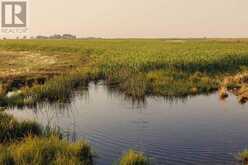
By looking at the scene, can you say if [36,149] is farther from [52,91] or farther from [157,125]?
[52,91]

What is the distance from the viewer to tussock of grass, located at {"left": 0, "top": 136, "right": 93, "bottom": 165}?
33.9 ft

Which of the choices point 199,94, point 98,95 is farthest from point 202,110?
point 98,95

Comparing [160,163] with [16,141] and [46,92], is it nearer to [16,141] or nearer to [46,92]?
[16,141]

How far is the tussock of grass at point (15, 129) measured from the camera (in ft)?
42.5

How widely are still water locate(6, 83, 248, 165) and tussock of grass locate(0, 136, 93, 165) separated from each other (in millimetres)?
621

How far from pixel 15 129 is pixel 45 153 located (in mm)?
3031

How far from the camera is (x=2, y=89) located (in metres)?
23.7

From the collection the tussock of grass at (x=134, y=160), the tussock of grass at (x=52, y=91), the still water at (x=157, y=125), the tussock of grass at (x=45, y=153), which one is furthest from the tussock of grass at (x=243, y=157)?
the tussock of grass at (x=52, y=91)

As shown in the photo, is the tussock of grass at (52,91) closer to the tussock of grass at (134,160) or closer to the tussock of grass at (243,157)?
the tussock of grass at (134,160)

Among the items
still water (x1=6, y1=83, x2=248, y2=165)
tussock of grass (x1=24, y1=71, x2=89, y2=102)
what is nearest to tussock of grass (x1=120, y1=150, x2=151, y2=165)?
still water (x1=6, y1=83, x2=248, y2=165)

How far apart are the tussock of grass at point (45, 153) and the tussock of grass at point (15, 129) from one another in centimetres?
93

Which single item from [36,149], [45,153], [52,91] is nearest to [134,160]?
[45,153]

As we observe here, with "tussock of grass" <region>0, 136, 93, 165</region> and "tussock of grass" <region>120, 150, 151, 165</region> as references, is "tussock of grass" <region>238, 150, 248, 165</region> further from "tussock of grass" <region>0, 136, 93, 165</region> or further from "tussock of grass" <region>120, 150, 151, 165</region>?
"tussock of grass" <region>0, 136, 93, 165</region>

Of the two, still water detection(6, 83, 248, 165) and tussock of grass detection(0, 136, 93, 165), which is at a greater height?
tussock of grass detection(0, 136, 93, 165)
